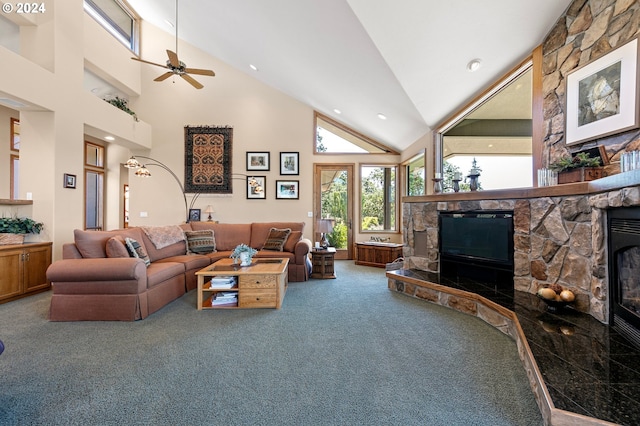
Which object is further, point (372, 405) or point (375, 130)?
point (375, 130)

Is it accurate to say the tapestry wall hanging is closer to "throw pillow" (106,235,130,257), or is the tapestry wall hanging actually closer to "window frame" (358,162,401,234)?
"window frame" (358,162,401,234)

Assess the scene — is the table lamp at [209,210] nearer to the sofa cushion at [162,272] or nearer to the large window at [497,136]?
the sofa cushion at [162,272]

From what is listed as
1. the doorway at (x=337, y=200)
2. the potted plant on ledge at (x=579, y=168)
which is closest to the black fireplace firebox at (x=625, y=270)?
the potted plant on ledge at (x=579, y=168)

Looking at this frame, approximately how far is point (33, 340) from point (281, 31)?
4392 mm

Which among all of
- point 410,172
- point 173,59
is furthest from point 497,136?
point 173,59

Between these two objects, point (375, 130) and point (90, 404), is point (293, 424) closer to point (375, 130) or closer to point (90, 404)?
point (90, 404)

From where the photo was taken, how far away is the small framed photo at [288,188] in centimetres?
656

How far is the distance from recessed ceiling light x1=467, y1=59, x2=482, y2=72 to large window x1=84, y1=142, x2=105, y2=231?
817 cm

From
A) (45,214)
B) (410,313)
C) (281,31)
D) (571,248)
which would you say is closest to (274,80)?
(281,31)

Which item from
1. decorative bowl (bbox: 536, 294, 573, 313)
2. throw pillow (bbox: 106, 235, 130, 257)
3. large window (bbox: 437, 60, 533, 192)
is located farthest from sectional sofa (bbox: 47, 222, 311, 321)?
large window (bbox: 437, 60, 533, 192)

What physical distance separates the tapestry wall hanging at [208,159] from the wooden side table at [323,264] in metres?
2.92

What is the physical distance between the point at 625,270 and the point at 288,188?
17.9 feet

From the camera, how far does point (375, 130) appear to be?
Result: 5977 mm

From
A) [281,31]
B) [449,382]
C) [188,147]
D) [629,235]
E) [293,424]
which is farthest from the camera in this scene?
[188,147]
